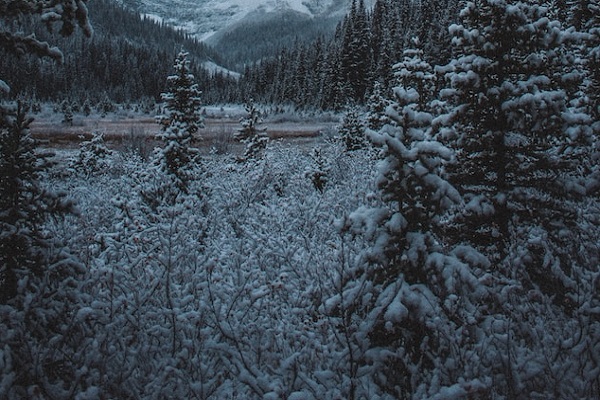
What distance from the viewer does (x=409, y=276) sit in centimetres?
478

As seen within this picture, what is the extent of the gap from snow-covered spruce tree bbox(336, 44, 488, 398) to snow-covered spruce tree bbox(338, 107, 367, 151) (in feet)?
57.6

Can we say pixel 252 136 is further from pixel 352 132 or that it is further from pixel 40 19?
pixel 40 19

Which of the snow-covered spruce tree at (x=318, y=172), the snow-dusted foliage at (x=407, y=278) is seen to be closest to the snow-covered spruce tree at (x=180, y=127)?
the snow-covered spruce tree at (x=318, y=172)

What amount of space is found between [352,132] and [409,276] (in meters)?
18.7

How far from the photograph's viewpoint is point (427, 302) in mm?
4504

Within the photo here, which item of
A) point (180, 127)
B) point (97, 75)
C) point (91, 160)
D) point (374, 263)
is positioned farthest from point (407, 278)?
point (97, 75)

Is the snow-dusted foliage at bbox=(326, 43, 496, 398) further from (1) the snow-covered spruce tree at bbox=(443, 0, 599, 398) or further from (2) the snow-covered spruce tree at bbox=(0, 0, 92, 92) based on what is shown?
(2) the snow-covered spruce tree at bbox=(0, 0, 92, 92)

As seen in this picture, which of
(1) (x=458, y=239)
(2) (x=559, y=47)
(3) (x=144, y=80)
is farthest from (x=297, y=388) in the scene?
(3) (x=144, y=80)

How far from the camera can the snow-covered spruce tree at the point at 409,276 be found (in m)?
4.42

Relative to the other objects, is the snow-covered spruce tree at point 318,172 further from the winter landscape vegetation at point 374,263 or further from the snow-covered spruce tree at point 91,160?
the snow-covered spruce tree at point 91,160

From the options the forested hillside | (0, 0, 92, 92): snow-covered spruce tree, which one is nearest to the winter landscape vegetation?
(0, 0, 92, 92): snow-covered spruce tree

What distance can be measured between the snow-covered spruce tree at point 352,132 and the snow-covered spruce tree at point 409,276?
17.6 metres

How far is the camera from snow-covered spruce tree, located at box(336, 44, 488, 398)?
174 inches

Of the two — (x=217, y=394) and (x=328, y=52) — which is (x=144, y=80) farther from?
(x=217, y=394)
